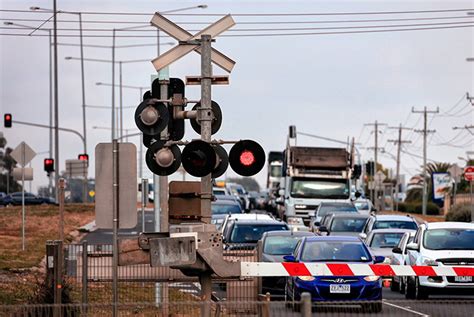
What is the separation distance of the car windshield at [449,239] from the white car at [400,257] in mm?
1147

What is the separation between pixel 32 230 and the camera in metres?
48.7

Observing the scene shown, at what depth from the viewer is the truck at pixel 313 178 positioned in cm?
4906

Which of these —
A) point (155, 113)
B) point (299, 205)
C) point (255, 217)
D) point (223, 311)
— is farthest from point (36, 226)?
point (223, 311)

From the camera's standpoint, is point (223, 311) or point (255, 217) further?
point (255, 217)

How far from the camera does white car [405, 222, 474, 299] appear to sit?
25.1 meters

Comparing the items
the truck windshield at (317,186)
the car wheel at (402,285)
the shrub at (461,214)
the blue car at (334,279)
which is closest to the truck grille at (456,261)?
the blue car at (334,279)

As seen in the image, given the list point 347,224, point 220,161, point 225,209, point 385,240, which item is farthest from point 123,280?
point 225,209

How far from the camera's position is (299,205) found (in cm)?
5112

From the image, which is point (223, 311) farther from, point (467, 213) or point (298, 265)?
point (467, 213)

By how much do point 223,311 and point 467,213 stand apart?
47.8m

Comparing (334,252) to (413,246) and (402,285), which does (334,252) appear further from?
(402,285)

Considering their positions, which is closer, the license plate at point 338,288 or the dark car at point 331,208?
the license plate at point 338,288

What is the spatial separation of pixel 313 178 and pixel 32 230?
11.5 meters

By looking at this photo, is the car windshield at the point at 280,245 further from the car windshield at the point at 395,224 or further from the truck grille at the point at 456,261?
the car windshield at the point at 395,224
